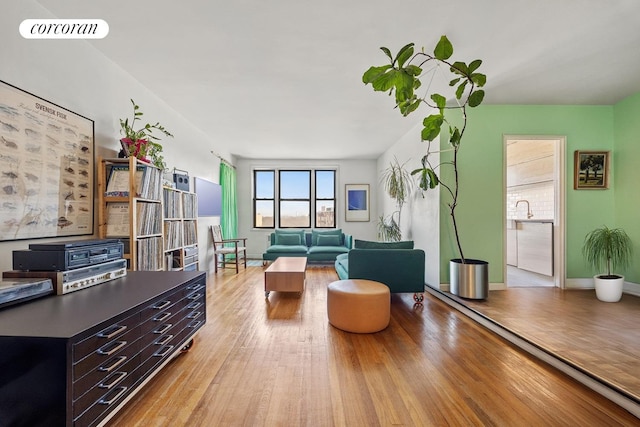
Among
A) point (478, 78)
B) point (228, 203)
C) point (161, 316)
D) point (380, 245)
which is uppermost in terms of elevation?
point (478, 78)

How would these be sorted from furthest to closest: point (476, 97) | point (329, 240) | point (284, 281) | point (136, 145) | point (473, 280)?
1. point (329, 240)
2. point (284, 281)
3. point (473, 280)
4. point (476, 97)
5. point (136, 145)

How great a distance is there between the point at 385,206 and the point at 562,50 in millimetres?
4120

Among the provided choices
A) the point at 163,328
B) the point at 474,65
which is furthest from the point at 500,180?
the point at 163,328

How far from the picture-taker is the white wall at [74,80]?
1.67 meters

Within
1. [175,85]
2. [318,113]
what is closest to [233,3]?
[175,85]

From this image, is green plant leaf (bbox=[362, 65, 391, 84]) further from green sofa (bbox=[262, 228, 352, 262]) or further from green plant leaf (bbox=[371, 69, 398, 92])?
green sofa (bbox=[262, 228, 352, 262])

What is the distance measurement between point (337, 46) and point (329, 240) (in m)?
4.31

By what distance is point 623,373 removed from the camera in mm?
1658

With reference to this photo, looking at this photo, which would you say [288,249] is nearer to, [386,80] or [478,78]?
[386,80]

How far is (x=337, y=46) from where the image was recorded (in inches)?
91.4

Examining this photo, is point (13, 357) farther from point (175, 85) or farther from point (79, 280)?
point (175, 85)

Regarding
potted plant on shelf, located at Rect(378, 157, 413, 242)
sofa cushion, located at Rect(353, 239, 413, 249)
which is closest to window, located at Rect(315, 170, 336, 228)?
potted plant on shelf, located at Rect(378, 157, 413, 242)

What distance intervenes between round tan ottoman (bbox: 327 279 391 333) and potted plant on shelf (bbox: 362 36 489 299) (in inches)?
49.6

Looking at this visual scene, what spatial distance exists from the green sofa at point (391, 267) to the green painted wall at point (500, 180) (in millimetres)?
712
